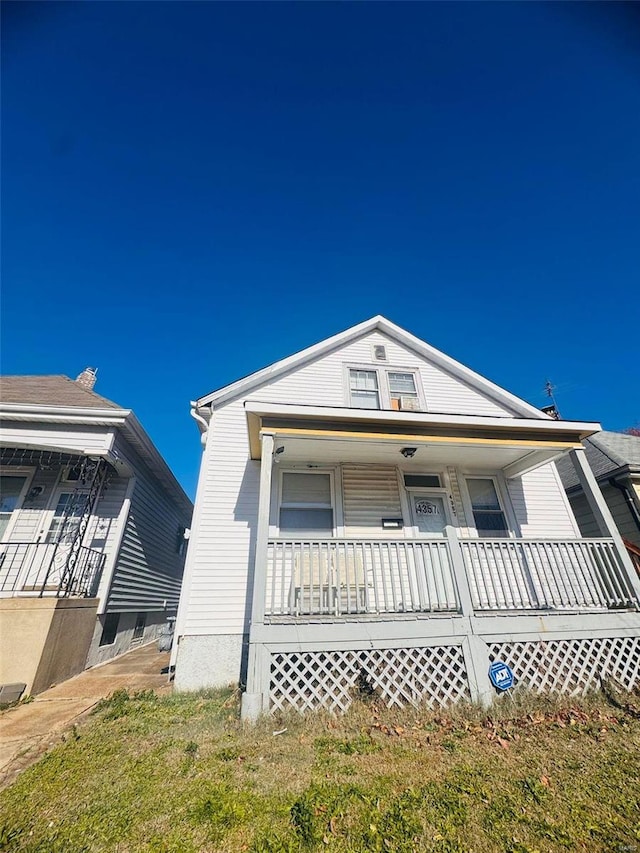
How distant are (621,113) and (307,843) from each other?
2075 cm

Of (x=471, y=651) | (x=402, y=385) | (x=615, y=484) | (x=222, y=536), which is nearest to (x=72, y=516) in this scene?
(x=222, y=536)

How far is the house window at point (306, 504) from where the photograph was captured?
7.02m

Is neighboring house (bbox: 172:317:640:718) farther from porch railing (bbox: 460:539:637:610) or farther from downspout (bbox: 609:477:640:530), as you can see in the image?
downspout (bbox: 609:477:640:530)

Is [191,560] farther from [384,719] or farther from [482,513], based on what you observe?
[482,513]

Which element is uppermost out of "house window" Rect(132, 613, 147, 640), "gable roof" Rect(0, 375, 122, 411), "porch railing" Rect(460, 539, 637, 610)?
"gable roof" Rect(0, 375, 122, 411)

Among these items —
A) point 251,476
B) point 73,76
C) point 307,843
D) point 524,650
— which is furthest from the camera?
point 73,76

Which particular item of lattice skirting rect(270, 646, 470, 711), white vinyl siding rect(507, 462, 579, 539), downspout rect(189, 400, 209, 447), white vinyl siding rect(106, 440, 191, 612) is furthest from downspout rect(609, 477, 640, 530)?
white vinyl siding rect(106, 440, 191, 612)

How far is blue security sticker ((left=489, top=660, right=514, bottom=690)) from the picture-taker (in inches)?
184

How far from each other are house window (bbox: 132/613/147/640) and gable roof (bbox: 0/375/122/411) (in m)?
6.43

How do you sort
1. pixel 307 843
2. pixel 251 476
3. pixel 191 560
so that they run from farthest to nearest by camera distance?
pixel 251 476 → pixel 191 560 → pixel 307 843

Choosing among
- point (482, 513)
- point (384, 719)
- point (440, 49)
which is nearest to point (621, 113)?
point (440, 49)

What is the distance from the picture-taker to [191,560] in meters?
6.36

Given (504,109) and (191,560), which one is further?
(504,109)

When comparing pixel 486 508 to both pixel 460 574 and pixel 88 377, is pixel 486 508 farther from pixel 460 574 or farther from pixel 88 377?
pixel 88 377
